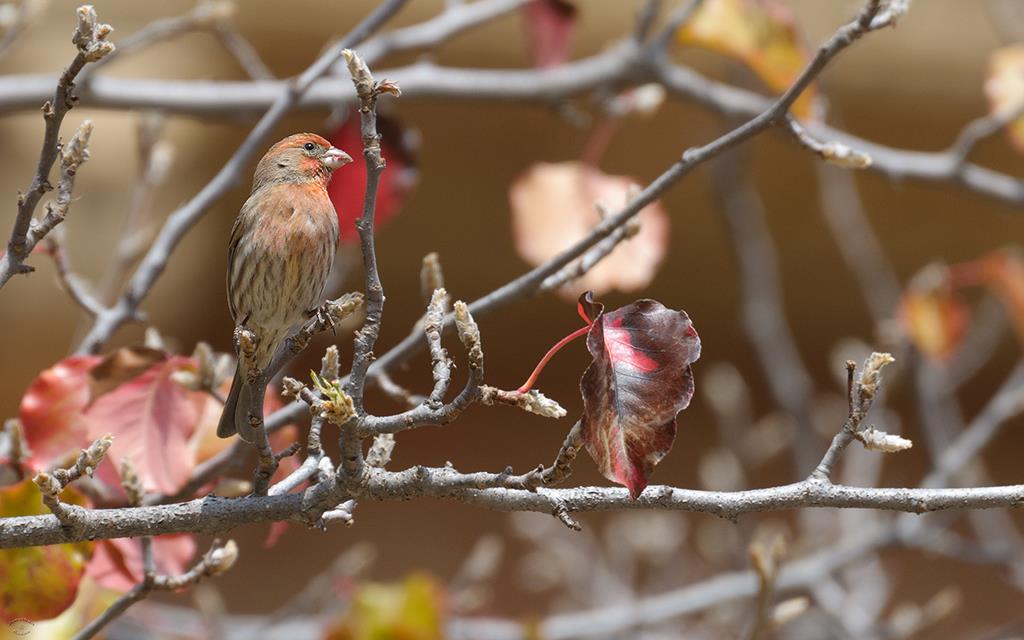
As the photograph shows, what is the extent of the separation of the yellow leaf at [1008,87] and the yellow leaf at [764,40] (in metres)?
0.44

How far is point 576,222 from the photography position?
2113mm

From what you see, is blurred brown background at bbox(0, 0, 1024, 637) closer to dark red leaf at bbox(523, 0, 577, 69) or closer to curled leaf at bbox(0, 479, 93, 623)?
dark red leaf at bbox(523, 0, 577, 69)

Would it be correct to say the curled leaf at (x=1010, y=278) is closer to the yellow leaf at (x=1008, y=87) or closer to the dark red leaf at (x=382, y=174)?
the yellow leaf at (x=1008, y=87)

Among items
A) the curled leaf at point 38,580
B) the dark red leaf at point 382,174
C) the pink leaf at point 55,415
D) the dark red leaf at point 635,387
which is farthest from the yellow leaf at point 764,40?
the curled leaf at point 38,580

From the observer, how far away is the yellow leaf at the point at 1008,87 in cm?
Answer: 208

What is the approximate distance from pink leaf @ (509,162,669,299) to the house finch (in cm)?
66

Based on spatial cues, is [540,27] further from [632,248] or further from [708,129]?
[708,129]

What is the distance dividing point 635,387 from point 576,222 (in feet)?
3.71

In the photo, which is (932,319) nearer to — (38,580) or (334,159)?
(334,159)

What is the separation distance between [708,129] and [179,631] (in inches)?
77.6

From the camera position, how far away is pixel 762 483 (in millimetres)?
4184

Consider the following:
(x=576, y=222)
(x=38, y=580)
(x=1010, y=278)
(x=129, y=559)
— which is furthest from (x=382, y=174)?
(x=1010, y=278)

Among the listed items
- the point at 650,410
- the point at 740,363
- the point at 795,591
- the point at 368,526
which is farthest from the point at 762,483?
the point at 650,410

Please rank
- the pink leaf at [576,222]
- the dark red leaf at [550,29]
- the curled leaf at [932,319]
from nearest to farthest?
the pink leaf at [576,222] < the dark red leaf at [550,29] < the curled leaf at [932,319]
